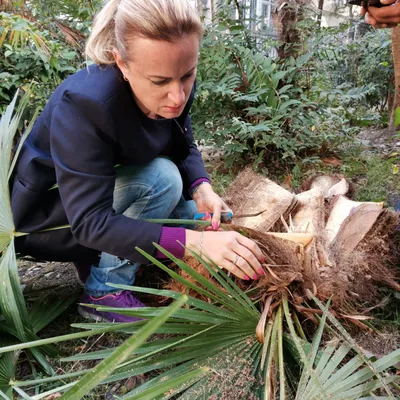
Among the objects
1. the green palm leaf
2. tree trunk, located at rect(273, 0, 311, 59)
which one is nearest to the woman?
the green palm leaf

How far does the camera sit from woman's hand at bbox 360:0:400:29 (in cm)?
126

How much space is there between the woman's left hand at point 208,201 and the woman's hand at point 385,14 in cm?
84

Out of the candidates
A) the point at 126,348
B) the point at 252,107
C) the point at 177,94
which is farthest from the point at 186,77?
the point at 252,107

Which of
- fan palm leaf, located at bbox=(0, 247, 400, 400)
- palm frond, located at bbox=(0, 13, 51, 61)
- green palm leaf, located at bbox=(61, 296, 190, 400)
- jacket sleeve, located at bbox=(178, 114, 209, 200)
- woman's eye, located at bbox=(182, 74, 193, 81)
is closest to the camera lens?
green palm leaf, located at bbox=(61, 296, 190, 400)

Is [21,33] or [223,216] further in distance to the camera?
[21,33]

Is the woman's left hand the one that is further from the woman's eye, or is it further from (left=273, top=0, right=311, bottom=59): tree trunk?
(left=273, top=0, right=311, bottom=59): tree trunk

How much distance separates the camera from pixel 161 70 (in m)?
1.00

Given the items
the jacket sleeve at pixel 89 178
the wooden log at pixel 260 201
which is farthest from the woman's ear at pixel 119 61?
the wooden log at pixel 260 201

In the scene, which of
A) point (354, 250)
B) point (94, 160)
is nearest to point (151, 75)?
point (94, 160)

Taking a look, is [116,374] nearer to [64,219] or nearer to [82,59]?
[64,219]

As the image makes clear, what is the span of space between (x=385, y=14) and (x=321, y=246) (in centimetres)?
82

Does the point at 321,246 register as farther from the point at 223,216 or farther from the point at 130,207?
the point at 130,207

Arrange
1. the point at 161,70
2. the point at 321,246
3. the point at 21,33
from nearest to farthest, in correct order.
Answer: the point at 161,70
the point at 321,246
the point at 21,33

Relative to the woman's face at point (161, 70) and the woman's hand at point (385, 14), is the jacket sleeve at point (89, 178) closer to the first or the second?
the woman's face at point (161, 70)
